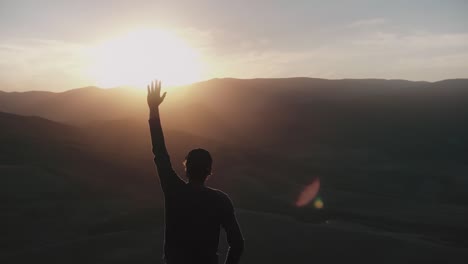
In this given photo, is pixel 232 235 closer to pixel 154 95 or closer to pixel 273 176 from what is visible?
pixel 154 95

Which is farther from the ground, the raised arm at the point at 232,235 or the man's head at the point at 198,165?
the man's head at the point at 198,165

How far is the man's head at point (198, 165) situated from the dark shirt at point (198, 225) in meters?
0.08

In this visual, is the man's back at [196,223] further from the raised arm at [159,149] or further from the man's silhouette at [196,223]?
the raised arm at [159,149]

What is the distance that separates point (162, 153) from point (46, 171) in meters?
24.6

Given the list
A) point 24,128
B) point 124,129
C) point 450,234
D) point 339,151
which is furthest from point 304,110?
point 450,234

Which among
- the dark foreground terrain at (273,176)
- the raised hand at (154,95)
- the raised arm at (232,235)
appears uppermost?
the raised hand at (154,95)

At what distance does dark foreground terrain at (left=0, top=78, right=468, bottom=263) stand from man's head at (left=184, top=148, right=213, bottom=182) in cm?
1285

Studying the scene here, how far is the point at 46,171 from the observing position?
86.4ft

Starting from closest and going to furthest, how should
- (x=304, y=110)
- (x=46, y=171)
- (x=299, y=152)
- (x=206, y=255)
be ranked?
1. (x=206, y=255)
2. (x=46, y=171)
3. (x=299, y=152)
4. (x=304, y=110)

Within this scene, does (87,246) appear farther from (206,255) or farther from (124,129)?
(124,129)

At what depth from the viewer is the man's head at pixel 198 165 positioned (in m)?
3.37

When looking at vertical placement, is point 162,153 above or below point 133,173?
above

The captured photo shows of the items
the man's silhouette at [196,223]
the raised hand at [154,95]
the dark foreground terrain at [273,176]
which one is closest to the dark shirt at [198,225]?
the man's silhouette at [196,223]

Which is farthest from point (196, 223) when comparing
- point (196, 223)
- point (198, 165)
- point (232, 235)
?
point (198, 165)
